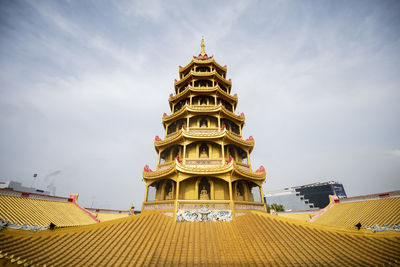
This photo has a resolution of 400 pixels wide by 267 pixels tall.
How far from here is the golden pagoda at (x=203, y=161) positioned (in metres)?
10.9

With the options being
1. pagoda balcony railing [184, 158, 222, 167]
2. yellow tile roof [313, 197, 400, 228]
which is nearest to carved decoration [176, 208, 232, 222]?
pagoda balcony railing [184, 158, 222, 167]

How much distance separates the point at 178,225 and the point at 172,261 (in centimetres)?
280

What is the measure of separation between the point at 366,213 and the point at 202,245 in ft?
44.3

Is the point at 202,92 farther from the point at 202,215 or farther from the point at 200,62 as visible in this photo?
the point at 202,215

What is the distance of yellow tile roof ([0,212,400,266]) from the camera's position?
578 centimetres

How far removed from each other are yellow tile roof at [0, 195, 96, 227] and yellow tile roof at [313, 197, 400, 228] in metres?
20.7

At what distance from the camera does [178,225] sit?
870 cm

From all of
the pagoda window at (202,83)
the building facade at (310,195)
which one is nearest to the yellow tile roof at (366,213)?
the pagoda window at (202,83)

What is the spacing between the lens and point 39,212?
1225cm

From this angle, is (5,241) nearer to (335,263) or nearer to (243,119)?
(335,263)

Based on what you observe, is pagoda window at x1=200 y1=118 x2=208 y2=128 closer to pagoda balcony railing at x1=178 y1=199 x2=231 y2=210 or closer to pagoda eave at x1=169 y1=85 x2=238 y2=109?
pagoda eave at x1=169 y1=85 x2=238 y2=109

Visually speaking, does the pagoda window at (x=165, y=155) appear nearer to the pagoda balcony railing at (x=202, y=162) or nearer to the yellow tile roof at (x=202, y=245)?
the pagoda balcony railing at (x=202, y=162)

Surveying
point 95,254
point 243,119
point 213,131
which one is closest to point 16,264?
point 95,254

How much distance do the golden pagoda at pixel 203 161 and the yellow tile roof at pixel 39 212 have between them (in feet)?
21.4
